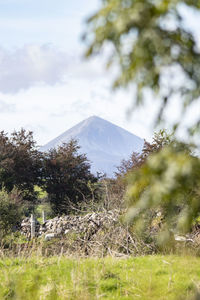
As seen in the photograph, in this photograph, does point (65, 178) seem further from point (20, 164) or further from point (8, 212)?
point (8, 212)

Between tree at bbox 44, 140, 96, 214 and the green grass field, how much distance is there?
17.0m

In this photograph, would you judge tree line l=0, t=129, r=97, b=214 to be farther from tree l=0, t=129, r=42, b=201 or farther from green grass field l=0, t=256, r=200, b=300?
green grass field l=0, t=256, r=200, b=300

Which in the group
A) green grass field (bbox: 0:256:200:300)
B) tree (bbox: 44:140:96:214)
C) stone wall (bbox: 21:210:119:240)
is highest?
tree (bbox: 44:140:96:214)

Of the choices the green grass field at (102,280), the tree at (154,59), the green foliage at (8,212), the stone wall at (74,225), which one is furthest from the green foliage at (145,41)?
the green foliage at (8,212)

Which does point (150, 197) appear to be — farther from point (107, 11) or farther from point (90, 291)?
point (90, 291)

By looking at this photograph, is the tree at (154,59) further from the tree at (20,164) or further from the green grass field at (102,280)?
the tree at (20,164)

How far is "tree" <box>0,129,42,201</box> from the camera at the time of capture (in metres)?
24.5

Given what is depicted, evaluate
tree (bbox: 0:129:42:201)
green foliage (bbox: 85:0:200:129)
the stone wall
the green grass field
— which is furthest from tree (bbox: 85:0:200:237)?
tree (bbox: 0:129:42:201)

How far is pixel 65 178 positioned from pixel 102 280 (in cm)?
1962

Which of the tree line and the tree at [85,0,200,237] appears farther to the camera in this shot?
the tree line

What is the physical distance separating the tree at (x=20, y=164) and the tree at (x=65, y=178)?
778 mm

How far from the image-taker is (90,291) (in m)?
6.65

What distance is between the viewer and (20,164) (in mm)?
25750

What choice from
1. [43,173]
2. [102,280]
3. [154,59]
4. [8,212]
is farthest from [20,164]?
[154,59]
